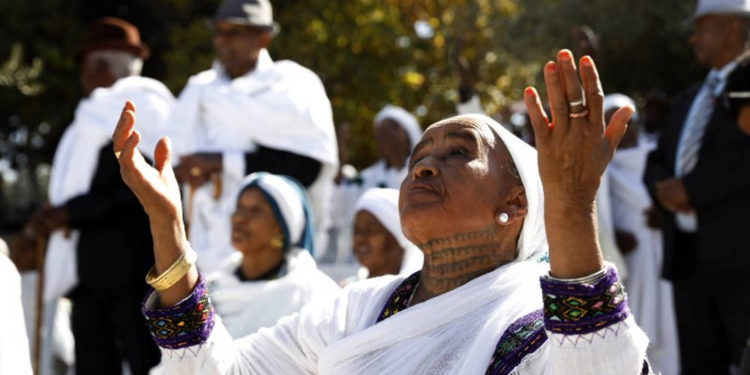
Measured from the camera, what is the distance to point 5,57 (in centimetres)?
2264

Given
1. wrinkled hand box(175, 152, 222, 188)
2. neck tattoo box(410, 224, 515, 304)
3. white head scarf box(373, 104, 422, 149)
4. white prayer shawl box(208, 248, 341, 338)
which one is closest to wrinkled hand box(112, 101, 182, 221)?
neck tattoo box(410, 224, 515, 304)

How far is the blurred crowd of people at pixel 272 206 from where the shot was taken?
549 cm

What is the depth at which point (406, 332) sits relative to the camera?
2.84m

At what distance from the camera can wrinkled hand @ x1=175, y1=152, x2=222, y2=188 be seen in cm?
623

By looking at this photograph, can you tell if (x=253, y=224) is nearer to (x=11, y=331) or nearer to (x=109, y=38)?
(x=109, y=38)

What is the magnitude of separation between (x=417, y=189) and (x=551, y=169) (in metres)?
0.74

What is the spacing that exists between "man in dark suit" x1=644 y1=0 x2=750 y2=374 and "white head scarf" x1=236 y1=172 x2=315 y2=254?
1887mm

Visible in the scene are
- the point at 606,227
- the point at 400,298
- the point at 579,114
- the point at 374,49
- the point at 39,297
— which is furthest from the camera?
the point at 374,49

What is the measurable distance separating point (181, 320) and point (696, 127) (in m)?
3.66

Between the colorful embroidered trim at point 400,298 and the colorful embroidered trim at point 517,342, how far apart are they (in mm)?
431

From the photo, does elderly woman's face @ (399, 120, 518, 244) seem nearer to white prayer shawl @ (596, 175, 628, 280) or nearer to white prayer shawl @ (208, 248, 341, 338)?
white prayer shawl @ (208, 248, 341, 338)

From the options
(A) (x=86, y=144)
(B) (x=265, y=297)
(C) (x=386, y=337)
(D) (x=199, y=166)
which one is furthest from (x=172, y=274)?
(A) (x=86, y=144)

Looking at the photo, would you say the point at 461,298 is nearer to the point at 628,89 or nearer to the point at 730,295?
the point at 730,295

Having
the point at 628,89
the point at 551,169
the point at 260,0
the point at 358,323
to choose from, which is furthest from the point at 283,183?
the point at 628,89
